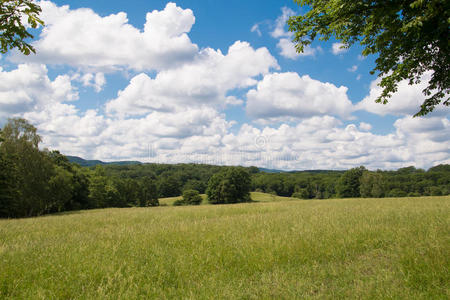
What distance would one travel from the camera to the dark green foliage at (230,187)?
66188mm

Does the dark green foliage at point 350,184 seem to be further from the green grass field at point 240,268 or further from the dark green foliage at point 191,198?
the green grass field at point 240,268

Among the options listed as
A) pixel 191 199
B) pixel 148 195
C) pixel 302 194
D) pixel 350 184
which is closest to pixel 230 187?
pixel 191 199

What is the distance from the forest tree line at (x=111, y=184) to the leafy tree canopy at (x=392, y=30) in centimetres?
3347

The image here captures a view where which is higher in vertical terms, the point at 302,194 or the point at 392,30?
the point at 392,30

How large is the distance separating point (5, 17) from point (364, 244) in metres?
8.88

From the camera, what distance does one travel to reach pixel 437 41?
252 inches

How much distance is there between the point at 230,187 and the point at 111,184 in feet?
105

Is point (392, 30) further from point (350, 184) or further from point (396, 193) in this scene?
point (396, 193)

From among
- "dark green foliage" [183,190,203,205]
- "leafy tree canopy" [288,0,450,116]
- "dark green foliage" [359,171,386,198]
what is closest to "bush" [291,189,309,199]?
"dark green foliage" [359,171,386,198]

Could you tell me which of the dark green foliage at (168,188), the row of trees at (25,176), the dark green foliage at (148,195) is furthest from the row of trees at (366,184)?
the row of trees at (25,176)

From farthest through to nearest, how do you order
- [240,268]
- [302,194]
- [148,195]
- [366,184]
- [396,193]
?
[302,194] → [396,193] → [148,195] → [366,184] → [240,268]

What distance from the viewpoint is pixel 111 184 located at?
63781mm

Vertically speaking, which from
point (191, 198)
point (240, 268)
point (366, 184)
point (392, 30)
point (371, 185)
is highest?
point (392, 30)

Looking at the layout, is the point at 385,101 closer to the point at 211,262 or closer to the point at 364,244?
the point at 364,244
